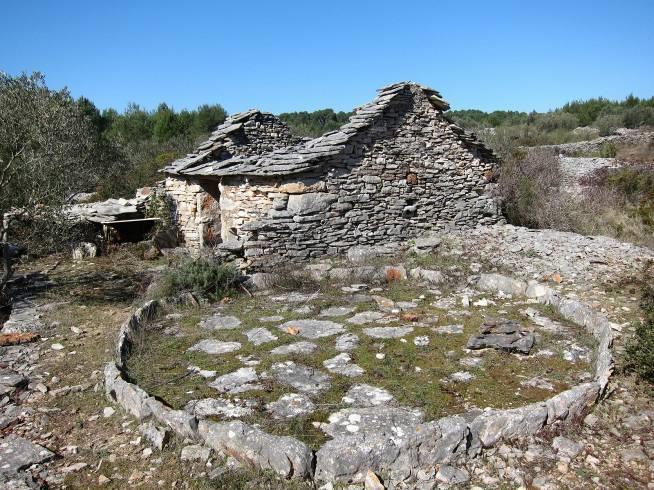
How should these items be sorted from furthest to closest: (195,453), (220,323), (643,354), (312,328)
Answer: (220,323), (312,328), (643,354), (195,453)

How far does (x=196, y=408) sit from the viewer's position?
454 centimetres

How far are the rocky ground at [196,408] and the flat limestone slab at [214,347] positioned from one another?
7 cm

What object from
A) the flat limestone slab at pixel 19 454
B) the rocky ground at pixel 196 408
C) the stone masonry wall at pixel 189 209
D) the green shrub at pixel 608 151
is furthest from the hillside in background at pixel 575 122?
the flat limestone slab at pixel 19 454

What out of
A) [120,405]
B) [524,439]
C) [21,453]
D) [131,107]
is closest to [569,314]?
[524,439]

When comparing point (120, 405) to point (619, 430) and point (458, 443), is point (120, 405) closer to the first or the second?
point (458, 443)

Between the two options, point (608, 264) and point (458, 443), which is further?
point (608, 264)

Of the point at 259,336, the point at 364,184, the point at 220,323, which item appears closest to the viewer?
the point at 259,336

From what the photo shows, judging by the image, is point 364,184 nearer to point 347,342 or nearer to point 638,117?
point 347,342

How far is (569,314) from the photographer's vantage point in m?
6.55

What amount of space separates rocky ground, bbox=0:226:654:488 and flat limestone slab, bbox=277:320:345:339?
0.10 meters

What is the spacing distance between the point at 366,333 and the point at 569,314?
268cm

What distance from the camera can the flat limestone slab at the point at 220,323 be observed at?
670 cm

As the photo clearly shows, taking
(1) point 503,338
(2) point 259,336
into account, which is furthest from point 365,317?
(1) point 503,338

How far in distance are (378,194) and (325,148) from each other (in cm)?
148
